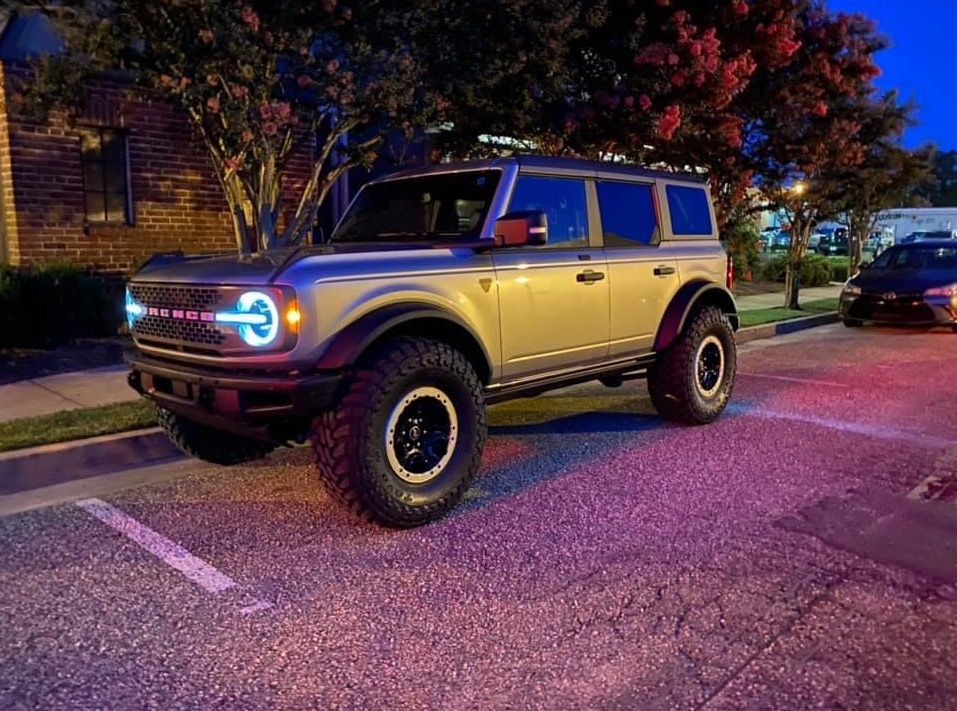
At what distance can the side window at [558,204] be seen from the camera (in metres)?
5.40

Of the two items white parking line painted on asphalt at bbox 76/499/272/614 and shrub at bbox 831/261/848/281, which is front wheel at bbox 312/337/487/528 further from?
shrub at bbox 831/261/848/281

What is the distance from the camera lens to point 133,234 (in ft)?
34.9

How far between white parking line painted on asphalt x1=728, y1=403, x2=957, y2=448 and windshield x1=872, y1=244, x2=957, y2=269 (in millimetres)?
7854

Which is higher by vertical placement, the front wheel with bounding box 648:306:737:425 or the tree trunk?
the tree trunk

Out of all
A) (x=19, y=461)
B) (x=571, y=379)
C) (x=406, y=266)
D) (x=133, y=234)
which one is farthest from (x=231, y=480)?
(x=133, y=234)

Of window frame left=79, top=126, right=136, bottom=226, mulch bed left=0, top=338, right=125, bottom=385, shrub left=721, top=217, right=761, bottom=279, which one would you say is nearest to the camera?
mulch bed left=0, top=338, right=125, bottom=385

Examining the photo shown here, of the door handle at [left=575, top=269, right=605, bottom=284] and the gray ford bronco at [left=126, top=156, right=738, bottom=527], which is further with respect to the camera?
the door handle at [left=575, top=269, right=605, bottom=284]

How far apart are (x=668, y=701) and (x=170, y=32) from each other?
6.50 metres

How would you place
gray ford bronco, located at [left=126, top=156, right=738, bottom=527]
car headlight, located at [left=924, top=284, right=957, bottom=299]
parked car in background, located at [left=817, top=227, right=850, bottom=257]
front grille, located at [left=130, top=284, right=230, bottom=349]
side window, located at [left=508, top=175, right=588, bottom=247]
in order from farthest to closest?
parked car in background, located at [left=817, top=227, right=850, bottom=257], car headlight, located at [left=924, top=284, right=957, bottom=299], side window, located at [left=508, top=175, right=588, bottom=247], front grille, located at [left=130, top=284, right=230, bottom=349], gray ford bronco, located at [left=126, top=156, right=738, bottom=527]

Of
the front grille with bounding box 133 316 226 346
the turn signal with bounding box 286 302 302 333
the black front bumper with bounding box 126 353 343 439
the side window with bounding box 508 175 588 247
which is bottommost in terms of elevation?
the black front bumper with bounding box 126 353 343 439

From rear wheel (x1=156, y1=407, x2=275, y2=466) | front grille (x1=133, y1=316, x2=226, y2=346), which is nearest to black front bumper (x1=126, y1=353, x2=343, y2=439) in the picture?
front grille (x1=133, y1=316, x2=226, y2=346)

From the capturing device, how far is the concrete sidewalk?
6742 millimetres

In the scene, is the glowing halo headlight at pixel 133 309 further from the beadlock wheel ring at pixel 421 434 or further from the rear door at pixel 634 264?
the rear door at pixel 634 264

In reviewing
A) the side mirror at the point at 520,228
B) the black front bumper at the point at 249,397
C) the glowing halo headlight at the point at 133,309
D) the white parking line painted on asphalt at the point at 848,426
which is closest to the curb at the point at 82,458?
the glowing halo headlight at the point at 133,309
